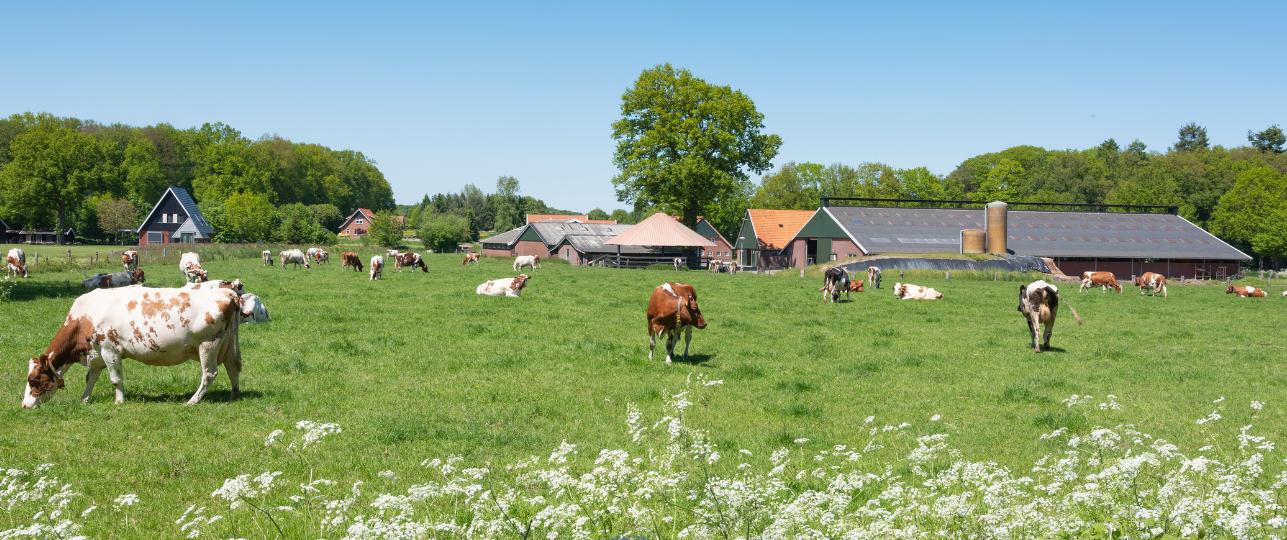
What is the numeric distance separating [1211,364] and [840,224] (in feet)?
153

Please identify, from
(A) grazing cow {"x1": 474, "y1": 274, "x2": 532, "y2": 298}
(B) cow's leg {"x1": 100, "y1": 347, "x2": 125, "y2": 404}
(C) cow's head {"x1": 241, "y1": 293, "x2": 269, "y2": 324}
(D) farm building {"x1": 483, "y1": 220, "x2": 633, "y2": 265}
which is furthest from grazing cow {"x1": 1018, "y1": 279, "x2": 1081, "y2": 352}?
(D) farm building {"x1": 483, "y1": 220, "x2": 633, "y2": 265}

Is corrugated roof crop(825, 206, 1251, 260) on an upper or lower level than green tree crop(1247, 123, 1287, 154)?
lower

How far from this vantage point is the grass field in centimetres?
809

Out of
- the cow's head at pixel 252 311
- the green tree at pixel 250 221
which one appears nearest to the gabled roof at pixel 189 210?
the green tree at pixel 250 221

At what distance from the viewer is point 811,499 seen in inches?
173

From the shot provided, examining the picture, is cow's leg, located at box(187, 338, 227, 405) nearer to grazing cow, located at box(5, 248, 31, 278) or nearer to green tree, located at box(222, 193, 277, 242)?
grazing cow, located at box(5, 248, 31, 278)

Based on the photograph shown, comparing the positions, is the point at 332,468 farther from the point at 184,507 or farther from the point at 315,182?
the point at 315,182

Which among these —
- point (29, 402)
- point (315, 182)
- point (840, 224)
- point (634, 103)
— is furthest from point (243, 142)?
point (29, 402)

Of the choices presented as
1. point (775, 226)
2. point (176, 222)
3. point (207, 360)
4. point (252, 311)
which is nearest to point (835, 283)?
point (252, 311)

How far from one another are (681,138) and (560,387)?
2016 inches

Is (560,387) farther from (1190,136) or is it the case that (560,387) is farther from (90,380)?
(1190,136)

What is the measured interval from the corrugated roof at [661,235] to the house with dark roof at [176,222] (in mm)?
51681

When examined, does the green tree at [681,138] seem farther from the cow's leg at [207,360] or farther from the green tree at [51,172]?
A: the green tree at [51,172]

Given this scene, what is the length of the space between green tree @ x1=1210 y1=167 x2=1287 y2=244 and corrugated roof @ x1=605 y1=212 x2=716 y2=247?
58.5 m
